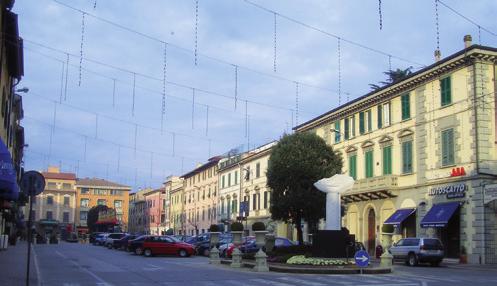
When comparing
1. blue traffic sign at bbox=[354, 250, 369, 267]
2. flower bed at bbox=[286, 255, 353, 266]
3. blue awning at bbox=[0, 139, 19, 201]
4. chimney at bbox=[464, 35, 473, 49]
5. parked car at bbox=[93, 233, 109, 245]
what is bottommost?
parked car at bbox=[93, 233, 109, 245]

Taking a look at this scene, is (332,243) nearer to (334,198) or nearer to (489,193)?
(334,198)

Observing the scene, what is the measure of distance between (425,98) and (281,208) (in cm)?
1249

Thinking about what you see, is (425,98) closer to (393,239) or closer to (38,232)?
(393,239)

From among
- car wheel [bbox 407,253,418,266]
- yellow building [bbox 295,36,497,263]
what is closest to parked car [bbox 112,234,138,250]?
yellow building [bbox 295,36,497,263]

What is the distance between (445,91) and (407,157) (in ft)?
19.4

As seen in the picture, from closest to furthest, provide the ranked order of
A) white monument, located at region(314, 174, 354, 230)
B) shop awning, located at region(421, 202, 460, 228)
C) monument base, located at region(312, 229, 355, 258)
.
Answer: monument base, located at region(312, 229, 355, 258), white monument, located at region(314, 174, 354, 230), shop awning, located at region(421, 202, 460, 228)

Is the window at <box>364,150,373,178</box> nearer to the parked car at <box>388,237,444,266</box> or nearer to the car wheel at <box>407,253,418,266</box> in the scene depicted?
the parked car at <box>388,237,444,266</box>

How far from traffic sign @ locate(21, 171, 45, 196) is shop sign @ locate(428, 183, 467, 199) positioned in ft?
87.5

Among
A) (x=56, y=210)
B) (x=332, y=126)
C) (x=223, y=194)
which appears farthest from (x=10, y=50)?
(x=56, y=210)

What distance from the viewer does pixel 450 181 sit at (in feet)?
120

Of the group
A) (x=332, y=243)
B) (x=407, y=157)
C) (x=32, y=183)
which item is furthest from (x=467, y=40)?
A: (x=32, y=183)

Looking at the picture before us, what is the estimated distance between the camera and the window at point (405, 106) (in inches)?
1629

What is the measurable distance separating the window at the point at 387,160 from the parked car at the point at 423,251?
10.2m

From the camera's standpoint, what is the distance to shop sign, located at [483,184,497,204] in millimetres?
32747
